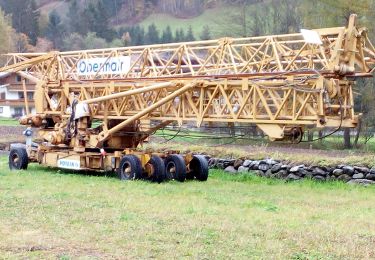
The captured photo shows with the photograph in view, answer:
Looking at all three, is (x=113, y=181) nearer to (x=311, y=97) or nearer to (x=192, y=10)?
(x=311, y=97)

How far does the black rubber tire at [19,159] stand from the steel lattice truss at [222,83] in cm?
169

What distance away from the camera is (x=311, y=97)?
17.2 meters

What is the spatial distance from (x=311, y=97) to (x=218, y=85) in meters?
2.72

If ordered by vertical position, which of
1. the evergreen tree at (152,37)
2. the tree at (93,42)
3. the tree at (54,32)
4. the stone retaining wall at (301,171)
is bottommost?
the stone retaining wall at (301,171)

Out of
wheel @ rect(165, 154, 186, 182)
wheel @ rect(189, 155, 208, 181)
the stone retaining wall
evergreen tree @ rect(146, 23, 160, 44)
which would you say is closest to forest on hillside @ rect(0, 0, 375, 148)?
evergreen tree @ rect(146, 23, 160, 44)

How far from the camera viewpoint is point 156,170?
19812mm

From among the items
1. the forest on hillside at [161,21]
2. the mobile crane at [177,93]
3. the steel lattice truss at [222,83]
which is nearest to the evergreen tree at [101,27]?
the forest on hillside at [161,21]

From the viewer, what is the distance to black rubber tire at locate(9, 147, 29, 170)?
23875mm

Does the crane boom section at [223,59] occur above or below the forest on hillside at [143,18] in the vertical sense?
below

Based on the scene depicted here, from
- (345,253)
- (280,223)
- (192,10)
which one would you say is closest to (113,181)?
(280,223)

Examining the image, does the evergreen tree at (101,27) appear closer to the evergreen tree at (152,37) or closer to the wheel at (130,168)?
the evergreen tree at (152,37)

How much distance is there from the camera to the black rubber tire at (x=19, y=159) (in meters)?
23.9

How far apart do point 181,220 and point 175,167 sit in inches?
307

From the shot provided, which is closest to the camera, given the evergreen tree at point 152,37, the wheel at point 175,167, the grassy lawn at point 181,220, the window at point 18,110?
the grassy lawn at point 181,220
